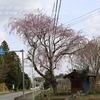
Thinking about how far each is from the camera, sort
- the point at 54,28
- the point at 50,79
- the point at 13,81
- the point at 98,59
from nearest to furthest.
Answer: the point at 54,28, the point at 50,79, the point at 98,59, the point at 13,81

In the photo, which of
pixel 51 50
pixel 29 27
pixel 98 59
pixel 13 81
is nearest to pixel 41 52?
pixel 51 50

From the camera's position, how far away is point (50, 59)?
1098 inches

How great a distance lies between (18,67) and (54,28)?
183 feet

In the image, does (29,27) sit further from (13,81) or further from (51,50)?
(13,81)

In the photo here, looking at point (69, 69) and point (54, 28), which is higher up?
point (54, 28)

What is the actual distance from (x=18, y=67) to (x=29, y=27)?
54.9 metres

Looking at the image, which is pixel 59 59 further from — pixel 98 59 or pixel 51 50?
pixel 98 59

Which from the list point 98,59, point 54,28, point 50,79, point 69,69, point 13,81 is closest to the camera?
point 54,28

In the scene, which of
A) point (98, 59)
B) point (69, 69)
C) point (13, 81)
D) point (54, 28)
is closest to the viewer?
point (54, 28)

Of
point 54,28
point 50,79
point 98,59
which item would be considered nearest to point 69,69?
point 98,59

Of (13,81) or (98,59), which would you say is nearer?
(98,59)

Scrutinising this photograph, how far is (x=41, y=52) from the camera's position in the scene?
28172 mm

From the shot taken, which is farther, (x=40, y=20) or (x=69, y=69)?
(x=69, y=69)


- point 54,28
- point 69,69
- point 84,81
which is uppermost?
point 54,28
